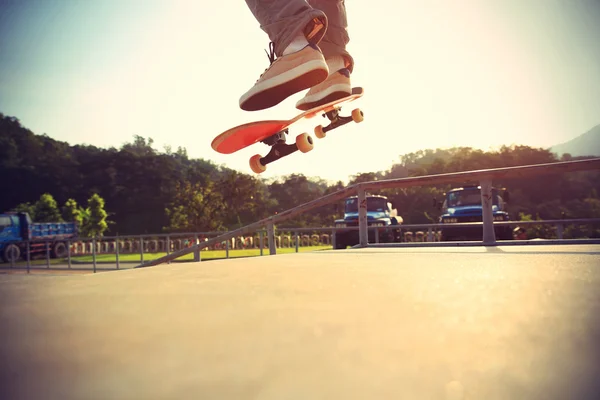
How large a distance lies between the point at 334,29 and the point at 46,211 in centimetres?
4201

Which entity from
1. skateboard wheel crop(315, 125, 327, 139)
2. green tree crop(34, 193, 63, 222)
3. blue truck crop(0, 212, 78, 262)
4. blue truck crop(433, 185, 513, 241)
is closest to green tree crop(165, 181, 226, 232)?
blue truck crop(0, 212, 78, 262)

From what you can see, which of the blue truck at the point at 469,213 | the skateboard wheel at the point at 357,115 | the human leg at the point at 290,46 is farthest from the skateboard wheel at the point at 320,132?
the blue truck at the point at 469,213

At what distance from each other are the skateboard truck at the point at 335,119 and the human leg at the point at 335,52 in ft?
1.68

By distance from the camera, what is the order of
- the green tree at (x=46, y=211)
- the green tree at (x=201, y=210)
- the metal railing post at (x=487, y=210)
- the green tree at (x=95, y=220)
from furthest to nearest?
the green tree at (x=46, y=211)
the green tree at (x=95, y=220)
the green tree at (x=201, y=210)
the metal railing post at (x=487, y=210)

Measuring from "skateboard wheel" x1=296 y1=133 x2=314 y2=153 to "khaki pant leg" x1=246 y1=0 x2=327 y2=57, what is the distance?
767 millimetres

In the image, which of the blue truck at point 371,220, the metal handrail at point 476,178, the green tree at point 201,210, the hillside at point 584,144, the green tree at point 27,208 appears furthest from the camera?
the hillside at point 584,144

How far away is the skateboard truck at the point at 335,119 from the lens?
3.61 m

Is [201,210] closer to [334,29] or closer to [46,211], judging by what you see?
[46,211]

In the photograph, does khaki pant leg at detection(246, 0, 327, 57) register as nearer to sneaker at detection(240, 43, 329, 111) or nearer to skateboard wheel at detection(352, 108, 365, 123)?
sneaker at detection(240, 43, 329, 111)

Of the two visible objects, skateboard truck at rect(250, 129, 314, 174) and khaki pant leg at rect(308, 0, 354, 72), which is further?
skateboard truck at rect(250, 129, 314, 174)

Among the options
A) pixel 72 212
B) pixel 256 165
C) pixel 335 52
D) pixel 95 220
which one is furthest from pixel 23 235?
pixel 335 52

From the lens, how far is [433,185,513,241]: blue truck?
32.2 feet

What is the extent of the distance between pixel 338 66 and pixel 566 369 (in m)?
2.83

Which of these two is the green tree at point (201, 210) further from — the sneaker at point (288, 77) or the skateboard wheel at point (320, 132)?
the sneaker at point (288, 77)
